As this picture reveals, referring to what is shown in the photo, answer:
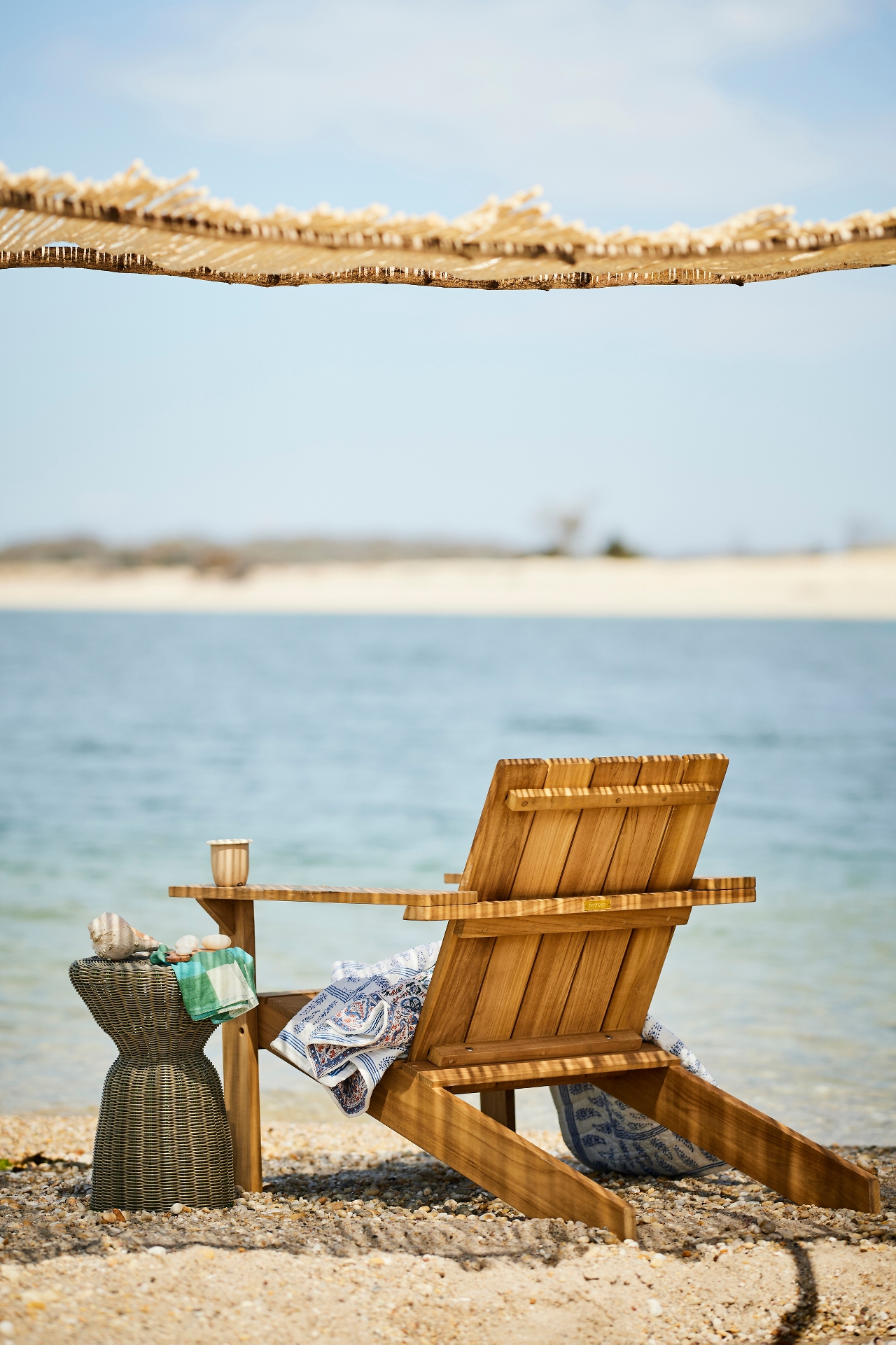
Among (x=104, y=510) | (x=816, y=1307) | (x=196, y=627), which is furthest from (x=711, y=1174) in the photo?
(x=104, y=510)

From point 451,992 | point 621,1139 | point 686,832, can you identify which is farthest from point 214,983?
point 621,1139

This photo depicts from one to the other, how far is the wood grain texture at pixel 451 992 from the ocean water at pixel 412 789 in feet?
6.37

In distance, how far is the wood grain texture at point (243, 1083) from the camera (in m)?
2.95

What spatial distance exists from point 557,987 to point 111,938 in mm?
957

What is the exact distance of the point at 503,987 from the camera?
2795 millimetres

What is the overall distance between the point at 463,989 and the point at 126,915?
258 inches

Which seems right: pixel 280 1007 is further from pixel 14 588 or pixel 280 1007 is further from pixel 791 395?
pixel 791 395

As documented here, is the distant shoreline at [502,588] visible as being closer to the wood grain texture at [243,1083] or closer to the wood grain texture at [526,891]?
the wood grain texture at [243,1083]

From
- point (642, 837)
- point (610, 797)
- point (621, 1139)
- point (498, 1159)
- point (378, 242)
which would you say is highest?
point (378, 242)

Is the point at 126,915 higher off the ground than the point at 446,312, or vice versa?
the point at 446,312

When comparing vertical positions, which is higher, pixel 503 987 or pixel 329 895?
pixel 329 895

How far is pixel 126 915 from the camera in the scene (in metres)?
8.86

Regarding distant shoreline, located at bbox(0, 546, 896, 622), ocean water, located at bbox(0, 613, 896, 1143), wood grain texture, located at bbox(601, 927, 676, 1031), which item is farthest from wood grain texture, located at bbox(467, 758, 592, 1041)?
distant shoreline, located at bbox(0, 546, 896, 622)

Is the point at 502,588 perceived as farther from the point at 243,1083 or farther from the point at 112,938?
the point at 112,938
